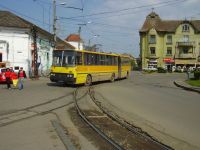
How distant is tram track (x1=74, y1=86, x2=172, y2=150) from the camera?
9.59m

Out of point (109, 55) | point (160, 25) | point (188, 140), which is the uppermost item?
point (160, 25)

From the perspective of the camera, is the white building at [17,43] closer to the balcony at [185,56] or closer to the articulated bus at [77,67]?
the articulated bus at [77,67]

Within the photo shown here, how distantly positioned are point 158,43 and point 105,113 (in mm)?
85682

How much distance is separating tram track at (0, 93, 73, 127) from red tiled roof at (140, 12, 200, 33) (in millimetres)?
83133

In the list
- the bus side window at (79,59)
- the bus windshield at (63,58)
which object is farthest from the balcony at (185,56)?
the bus windshield at (63,58)

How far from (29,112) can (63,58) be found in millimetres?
14609

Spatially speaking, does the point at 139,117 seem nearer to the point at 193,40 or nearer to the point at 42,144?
the point at 42,144

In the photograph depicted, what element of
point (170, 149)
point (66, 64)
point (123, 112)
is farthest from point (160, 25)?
point (170, 149)

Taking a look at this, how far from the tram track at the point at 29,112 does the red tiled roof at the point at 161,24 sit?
273 ft

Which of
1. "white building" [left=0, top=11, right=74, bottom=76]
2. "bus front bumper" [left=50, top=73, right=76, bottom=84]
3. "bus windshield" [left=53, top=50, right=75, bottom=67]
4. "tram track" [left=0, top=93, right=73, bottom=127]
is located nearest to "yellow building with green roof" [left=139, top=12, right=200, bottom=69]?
"white building" [left=0, top=11, right=74, bottom=76]

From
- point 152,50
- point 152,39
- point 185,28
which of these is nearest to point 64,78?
point 152,50

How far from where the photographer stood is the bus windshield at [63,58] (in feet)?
94.2

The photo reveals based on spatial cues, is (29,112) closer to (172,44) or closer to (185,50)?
(172,44)

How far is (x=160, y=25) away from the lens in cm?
10075
